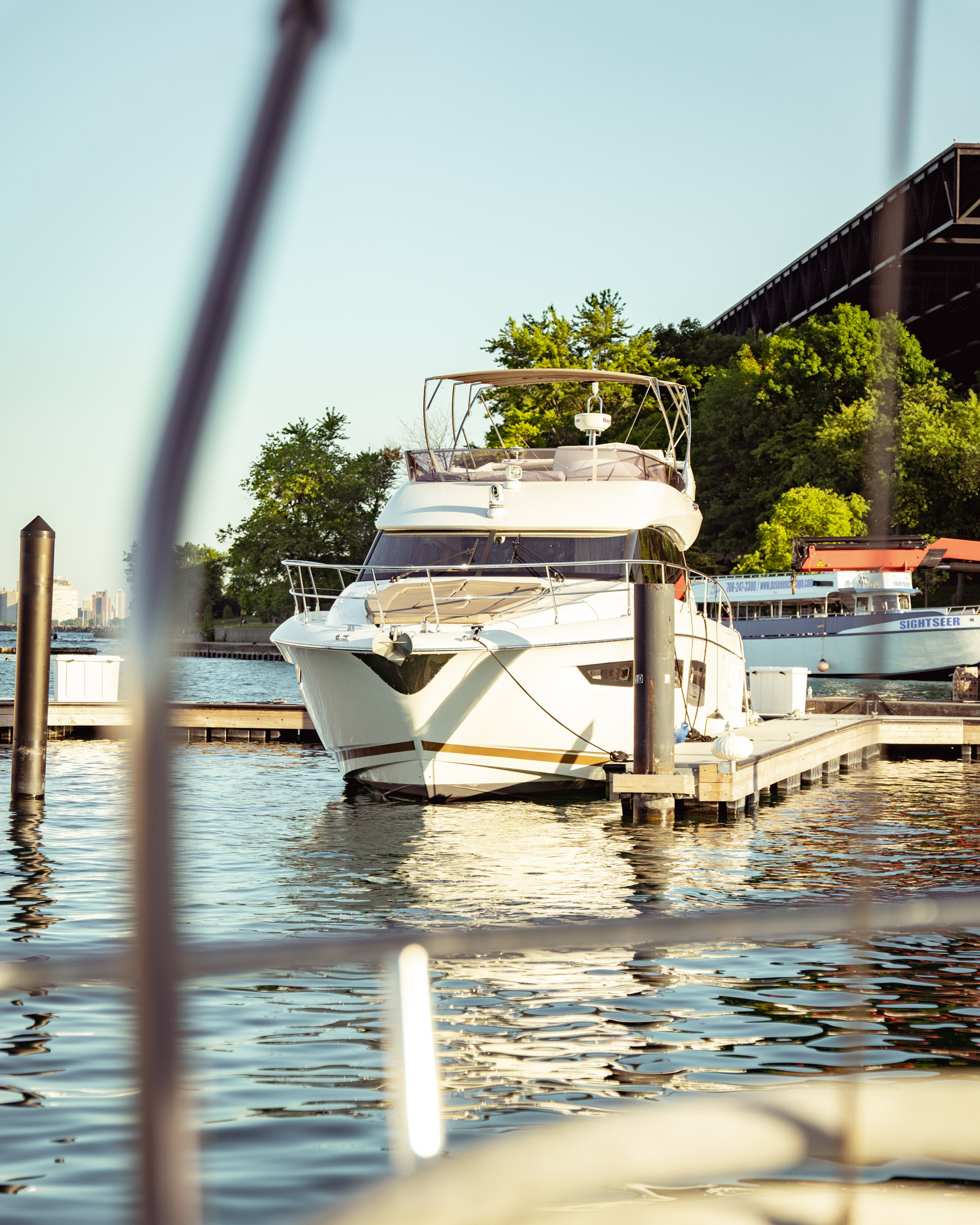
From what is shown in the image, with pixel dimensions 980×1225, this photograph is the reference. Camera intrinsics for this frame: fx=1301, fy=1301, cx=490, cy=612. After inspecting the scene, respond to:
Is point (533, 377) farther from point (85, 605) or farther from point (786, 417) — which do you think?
point (786, 417)

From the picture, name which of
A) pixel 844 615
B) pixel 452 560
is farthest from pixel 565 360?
pixel 452 560

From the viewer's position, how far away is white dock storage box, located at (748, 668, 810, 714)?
21.2 metres

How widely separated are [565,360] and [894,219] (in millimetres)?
49313

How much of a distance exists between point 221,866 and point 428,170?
9307mm

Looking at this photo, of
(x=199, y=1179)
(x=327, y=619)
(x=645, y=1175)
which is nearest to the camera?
(x=199, y=1179)

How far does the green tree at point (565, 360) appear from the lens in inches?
1847

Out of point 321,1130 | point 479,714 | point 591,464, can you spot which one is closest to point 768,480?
point 591,464

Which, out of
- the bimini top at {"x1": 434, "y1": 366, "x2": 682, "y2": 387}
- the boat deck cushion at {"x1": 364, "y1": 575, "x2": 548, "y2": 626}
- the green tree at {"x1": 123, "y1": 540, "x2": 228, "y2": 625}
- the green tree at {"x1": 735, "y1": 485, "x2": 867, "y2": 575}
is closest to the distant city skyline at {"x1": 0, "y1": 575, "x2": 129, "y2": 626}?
the green tree at {"x1": 123, "y1": 540, "x2": 228, "y2": 625}

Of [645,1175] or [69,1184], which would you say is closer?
[645,1175]

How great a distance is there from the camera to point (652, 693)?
1251 centimetres

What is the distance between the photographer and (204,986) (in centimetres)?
643

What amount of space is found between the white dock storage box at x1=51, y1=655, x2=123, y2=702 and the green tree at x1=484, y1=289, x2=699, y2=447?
84.1 ft

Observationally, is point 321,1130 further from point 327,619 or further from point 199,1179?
point 327,619

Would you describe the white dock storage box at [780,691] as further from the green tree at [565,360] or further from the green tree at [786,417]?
the green tree at [786,417]
